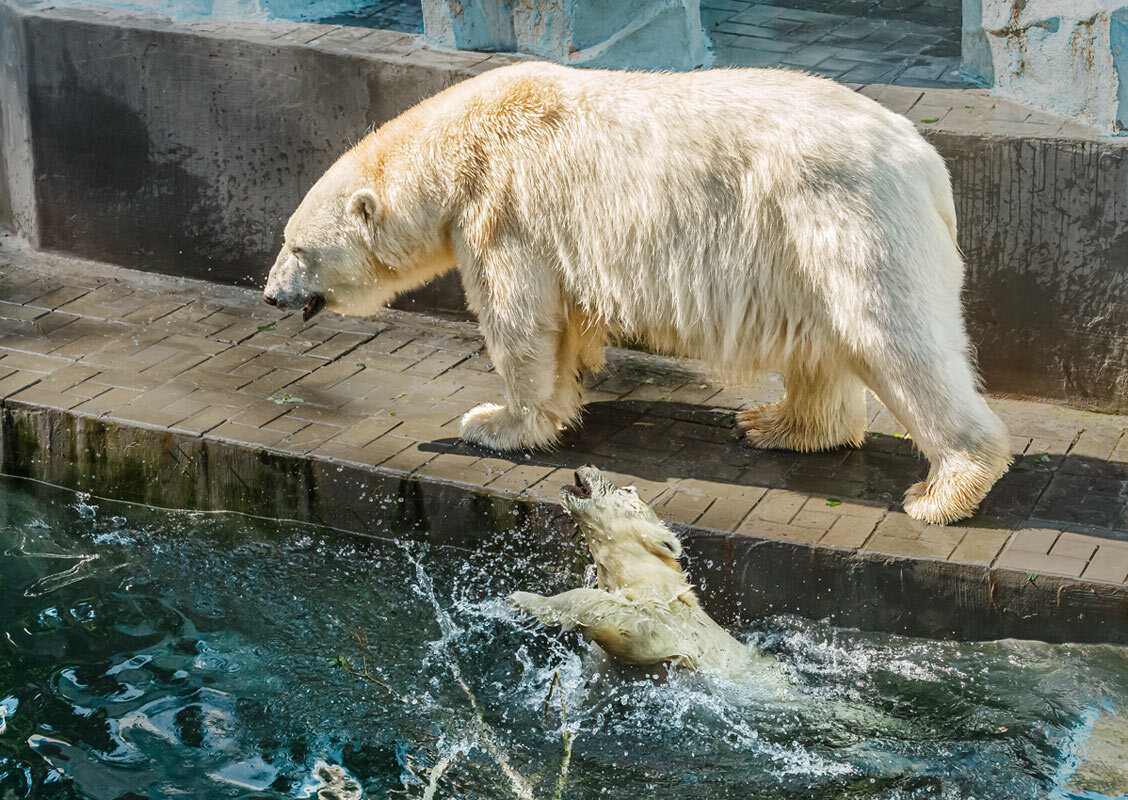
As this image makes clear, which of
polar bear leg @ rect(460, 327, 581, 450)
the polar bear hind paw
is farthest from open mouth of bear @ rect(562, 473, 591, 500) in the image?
the polar bear hind paw

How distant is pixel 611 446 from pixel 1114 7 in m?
2.73

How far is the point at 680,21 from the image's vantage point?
→ 23.1 ft

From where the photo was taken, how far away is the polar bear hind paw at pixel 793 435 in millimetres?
5914

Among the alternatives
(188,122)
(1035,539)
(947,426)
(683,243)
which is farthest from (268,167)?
(1035,539)

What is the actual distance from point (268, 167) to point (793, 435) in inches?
128

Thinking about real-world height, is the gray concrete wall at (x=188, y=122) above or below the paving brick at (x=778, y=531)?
above

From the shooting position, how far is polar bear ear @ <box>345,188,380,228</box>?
5.83 metres

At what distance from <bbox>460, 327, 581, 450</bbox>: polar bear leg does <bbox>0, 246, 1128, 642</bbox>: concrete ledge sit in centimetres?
9

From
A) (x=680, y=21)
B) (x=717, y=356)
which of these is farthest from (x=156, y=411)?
(x=680, y=21)

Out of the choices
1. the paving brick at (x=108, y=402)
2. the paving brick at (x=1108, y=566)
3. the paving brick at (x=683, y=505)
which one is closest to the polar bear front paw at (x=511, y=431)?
the paving brick at (x=683, y=505)

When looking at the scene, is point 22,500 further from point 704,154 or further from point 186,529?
point 704,154

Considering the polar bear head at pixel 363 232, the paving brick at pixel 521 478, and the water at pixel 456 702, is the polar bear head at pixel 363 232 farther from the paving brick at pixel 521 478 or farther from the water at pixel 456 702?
the water at pixel 456 702

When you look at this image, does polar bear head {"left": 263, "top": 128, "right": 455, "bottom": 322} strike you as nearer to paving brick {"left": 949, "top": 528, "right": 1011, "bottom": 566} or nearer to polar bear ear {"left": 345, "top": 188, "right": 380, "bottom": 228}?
polar bear ear {"left": 345, "top": 188, "right": 380, "bottom": 228}

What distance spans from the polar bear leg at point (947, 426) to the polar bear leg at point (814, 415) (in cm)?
44
